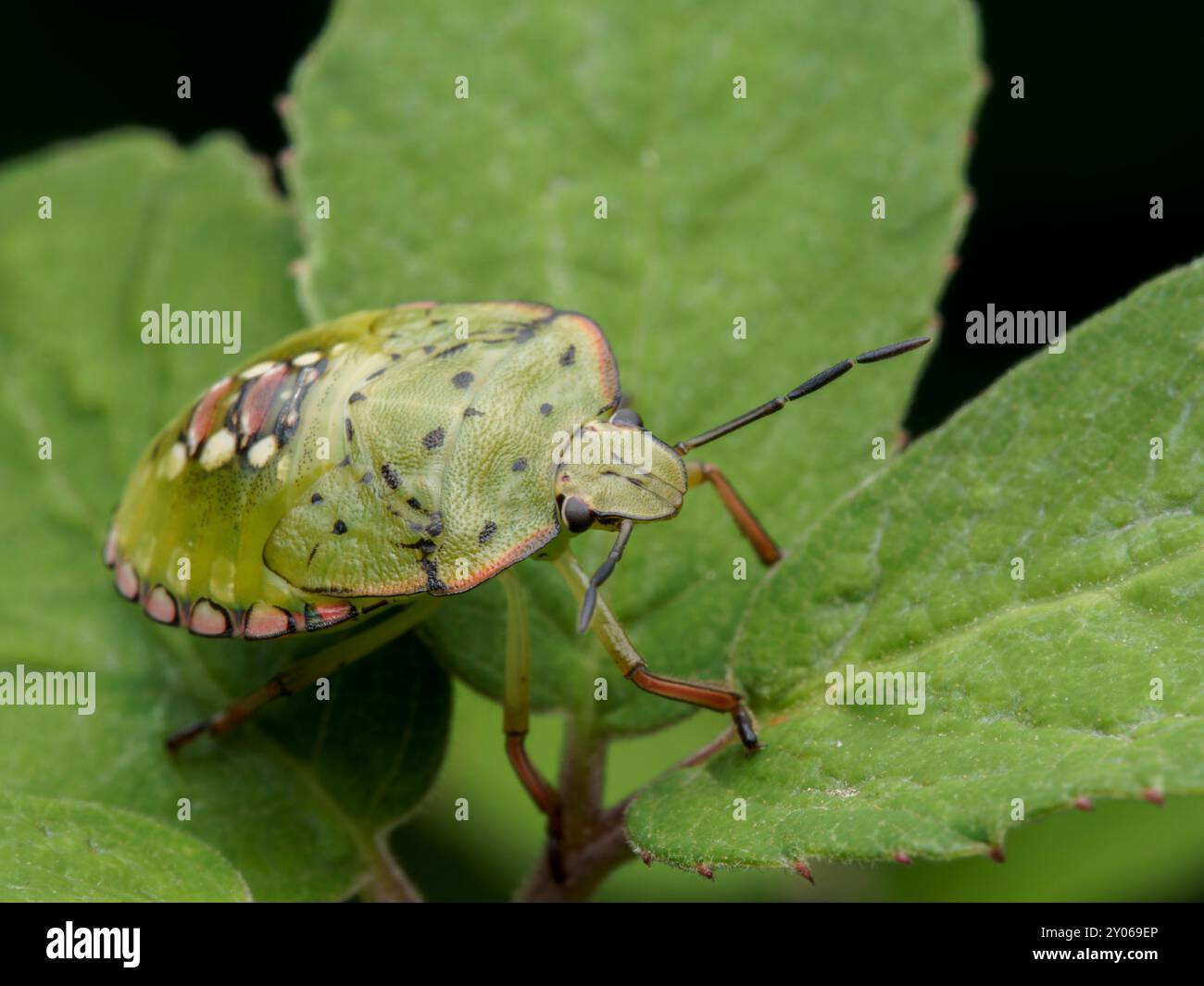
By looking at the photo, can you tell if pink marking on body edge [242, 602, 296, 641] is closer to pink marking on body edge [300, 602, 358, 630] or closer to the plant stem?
pink marking on body edge [300, 602, 358, 630]

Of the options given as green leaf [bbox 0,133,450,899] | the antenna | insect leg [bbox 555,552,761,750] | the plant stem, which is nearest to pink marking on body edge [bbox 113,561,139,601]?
green leaf [bbox 0,133,450,899]

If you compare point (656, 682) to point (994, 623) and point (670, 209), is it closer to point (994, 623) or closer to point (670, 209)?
point (994, 623)

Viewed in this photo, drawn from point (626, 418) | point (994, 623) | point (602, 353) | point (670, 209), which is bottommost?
point (994, 623)

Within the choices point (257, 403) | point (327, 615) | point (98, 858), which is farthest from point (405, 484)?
point (98, 858)

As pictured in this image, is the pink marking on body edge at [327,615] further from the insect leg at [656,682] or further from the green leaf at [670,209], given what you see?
the insect leg at [656,682]

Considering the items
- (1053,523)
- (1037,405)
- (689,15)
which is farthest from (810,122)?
(1053,523)

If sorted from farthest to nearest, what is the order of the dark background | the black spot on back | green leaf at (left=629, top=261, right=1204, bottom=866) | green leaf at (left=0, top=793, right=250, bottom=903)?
the dark background, the black spot on back, green leaf at (left=0, top=793, right=250, bottom=903), green leaf at (left=629, top=261, right=1204, bottom=866)

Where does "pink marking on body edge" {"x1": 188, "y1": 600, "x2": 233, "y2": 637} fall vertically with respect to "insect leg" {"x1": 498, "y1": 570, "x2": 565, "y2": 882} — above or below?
above

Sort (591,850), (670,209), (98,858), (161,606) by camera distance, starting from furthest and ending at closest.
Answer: (670,209)
(161,606)
(591,850)
(98,858)
